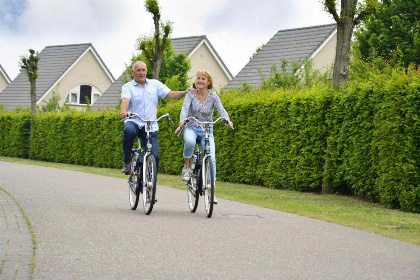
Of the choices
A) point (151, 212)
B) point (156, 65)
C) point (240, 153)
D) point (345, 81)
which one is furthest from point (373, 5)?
point (156, 65)

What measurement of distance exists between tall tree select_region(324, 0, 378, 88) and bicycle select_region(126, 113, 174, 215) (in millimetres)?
6324

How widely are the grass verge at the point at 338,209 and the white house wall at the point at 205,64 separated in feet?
109

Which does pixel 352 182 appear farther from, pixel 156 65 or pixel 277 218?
pixel 156 65

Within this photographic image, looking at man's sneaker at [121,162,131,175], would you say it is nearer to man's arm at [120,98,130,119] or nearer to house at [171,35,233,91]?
man's arm at [120,98,130,119]

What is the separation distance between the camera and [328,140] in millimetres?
14266

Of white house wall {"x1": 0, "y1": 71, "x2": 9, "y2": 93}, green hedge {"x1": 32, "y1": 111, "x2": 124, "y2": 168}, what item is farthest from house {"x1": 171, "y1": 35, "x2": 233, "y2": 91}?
white house wall {"x1": 0, "y1": 71, "x2": 9, "y2": 93}

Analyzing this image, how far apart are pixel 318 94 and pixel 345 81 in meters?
0.87

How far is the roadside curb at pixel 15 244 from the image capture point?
5737mm

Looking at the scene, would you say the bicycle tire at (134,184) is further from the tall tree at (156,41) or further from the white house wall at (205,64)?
the white house wall at (205,64)

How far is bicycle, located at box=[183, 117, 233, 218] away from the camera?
942 centimetres

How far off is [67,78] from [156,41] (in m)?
28.1

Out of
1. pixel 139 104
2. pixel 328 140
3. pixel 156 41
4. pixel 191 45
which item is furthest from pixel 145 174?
pixel 191 45

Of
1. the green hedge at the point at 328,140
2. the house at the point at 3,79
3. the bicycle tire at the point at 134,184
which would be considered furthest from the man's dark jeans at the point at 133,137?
the house at the point at 3,79

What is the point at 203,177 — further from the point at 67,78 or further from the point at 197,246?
the point at 67,78
